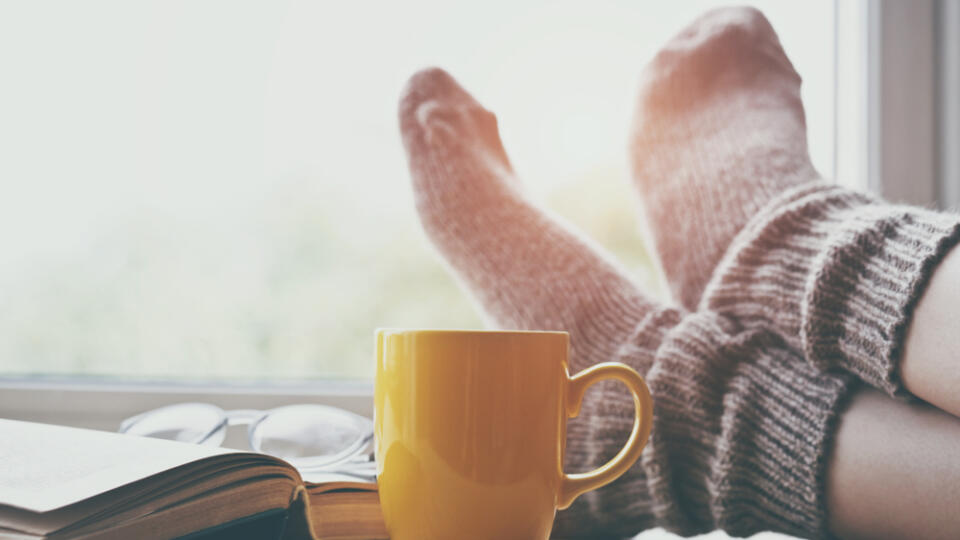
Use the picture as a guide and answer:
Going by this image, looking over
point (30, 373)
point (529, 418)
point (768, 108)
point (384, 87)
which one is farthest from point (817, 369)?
point (30, 373)

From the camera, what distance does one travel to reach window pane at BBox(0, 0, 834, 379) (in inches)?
32.0

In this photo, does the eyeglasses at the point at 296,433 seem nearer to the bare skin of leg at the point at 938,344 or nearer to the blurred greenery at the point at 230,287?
the blurred greenery at the point at 230,287

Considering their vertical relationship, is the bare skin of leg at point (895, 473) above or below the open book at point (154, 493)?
below

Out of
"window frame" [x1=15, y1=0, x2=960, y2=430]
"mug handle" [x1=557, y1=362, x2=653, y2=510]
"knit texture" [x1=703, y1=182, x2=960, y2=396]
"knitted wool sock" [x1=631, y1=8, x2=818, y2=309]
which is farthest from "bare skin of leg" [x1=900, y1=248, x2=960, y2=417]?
"window frame" [x1=15, y1=0, x2=960, y2=430]

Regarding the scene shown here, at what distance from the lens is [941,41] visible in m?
0.80

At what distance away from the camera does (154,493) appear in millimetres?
298

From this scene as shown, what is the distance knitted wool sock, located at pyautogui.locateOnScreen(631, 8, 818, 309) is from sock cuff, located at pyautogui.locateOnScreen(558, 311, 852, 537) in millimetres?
202

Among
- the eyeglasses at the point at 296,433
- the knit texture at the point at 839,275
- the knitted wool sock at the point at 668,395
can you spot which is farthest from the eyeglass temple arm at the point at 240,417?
the knit texture at the point at 839,275

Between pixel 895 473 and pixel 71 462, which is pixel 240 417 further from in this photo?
pixel 895 473

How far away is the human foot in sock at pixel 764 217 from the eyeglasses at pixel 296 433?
30cm

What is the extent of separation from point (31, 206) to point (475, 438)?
0.72 m

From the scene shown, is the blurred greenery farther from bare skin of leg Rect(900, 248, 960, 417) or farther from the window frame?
bare skin of leg Rect(900, 248, 960, 417)

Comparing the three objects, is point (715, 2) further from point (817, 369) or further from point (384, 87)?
point (817, 369)

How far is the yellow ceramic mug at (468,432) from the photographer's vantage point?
1.13ft
